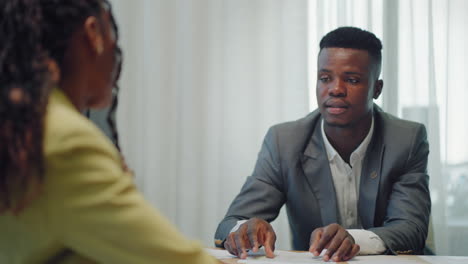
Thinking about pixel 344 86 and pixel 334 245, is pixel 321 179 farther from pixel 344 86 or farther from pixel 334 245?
pixel 334 245

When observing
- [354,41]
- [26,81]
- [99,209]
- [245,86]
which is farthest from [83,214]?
[245,86]

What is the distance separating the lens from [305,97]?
3.36 metres

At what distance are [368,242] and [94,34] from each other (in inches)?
47.7

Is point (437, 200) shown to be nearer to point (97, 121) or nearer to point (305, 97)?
point (305, 97)

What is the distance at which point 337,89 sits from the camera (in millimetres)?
2051

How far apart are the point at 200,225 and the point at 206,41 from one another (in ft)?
3.76

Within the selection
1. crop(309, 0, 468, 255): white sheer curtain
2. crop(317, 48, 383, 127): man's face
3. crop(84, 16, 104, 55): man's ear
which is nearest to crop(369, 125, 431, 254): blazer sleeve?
crop(317, 48, 383, 127): man's face

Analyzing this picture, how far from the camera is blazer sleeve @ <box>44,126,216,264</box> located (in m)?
0.62

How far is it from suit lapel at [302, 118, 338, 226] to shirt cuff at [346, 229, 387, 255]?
0.37 metres

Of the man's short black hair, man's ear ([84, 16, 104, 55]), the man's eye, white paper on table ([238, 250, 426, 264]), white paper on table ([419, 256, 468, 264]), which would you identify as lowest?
white paper on table ([419, 256, 468, 264])

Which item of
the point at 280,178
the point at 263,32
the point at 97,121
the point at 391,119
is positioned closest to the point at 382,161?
the point at 391,119

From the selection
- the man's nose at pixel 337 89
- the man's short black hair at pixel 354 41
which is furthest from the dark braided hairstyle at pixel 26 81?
the man's short black hair at pixel 354 41

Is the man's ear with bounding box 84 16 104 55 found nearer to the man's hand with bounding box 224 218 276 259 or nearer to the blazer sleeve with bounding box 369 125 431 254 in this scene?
the man's hand with bounding box 224 218 276 259

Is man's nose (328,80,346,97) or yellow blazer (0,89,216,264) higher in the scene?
yellow blazer (0,89,216,264)
